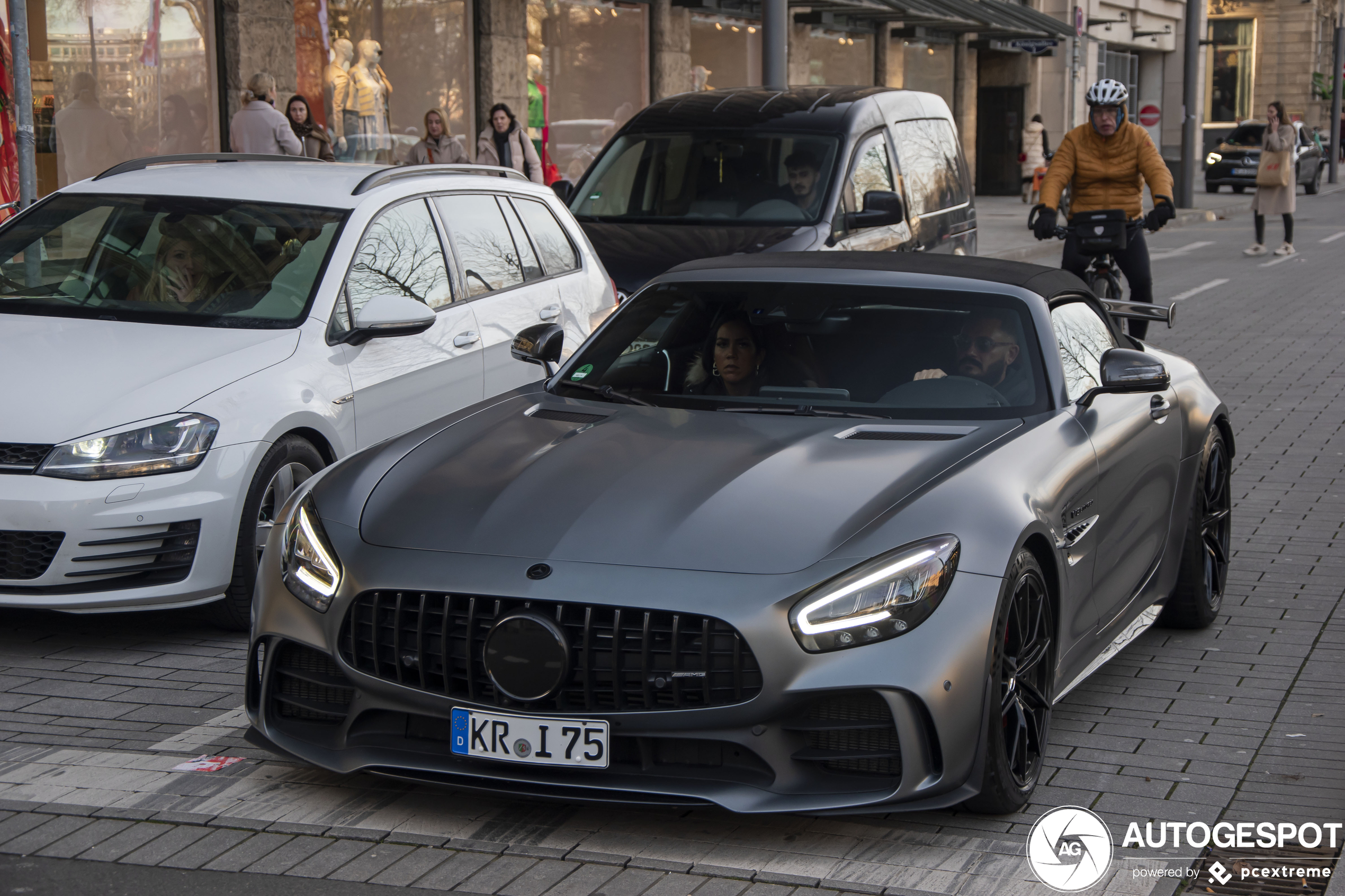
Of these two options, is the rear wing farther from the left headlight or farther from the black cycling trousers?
the left headlight

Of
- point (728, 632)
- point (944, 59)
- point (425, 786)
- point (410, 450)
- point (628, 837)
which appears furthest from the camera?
point (944, 59)

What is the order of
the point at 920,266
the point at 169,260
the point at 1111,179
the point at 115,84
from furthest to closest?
the point at 115,84 → the point at 1111,179 → the point at 169,260 → the point at 920,266

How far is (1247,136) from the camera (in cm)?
4319

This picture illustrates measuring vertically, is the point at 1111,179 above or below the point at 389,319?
above

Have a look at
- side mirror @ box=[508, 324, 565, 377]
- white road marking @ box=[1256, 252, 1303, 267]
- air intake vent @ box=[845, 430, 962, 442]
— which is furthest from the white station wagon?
white road marking @ box=[1256, 252, 1303, 267]

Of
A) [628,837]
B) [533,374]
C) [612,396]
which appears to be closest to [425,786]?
[628,837]

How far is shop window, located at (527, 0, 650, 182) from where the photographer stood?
76.2 ft

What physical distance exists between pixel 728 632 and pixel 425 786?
1.07 m

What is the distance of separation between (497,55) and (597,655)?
744 inches

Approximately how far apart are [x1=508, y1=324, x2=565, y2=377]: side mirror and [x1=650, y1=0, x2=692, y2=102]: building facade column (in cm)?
2042

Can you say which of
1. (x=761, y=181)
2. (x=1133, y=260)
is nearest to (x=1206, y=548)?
(x=761, y=181)

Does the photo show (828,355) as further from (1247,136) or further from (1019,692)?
(1247,136)

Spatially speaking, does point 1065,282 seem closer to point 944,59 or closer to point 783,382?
point 783,382

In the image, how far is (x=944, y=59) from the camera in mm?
38688
